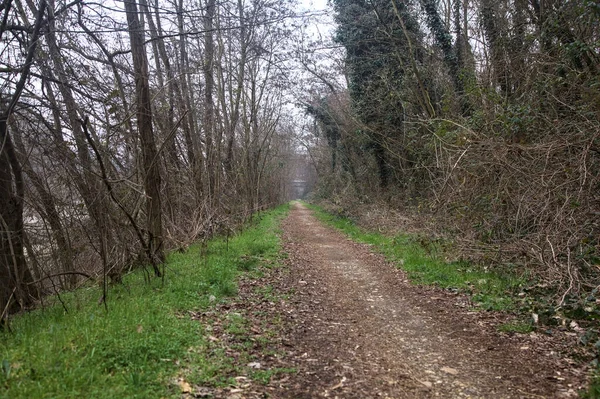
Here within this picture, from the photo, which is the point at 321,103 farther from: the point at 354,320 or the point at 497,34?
the point at 354,320

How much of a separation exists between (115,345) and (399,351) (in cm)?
310

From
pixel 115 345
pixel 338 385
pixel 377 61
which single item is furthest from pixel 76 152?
pixel 377 61

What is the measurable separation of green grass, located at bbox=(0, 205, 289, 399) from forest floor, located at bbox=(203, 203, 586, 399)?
46 centimetres

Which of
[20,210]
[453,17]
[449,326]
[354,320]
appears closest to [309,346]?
[354,320]

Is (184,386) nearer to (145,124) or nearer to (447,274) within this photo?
(447,274)

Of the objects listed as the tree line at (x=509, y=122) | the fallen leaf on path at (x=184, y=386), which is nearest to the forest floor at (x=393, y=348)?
the fallen leaf on path at (x=184, y=386)

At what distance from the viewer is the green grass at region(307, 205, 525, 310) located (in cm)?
630

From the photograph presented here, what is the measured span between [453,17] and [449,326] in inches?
495

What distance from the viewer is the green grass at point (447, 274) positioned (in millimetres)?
6297

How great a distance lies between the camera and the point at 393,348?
4805mm

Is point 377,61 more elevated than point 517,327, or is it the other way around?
point 377,61

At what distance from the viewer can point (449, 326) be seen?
5.48 m

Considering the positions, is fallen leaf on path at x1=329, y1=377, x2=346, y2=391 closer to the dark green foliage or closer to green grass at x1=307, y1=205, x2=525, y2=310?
green grass at x1=307, y1=205, x2=525, y2=310

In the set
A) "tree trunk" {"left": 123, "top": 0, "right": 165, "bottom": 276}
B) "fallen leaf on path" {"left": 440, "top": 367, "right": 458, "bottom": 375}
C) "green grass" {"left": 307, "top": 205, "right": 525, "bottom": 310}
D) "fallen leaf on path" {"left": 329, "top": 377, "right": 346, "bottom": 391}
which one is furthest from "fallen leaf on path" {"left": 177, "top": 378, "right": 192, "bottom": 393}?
"green grass" {"left": 307, "top": 205, "right": 525, "bottom": 310}
